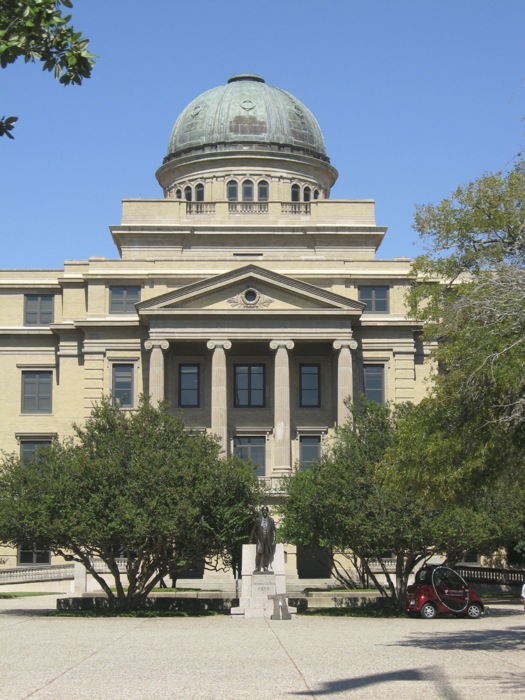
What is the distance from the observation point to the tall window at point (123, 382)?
2670 inches

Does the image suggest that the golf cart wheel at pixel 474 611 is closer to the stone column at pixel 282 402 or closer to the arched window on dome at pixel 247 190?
the stone column at pixel 282 402

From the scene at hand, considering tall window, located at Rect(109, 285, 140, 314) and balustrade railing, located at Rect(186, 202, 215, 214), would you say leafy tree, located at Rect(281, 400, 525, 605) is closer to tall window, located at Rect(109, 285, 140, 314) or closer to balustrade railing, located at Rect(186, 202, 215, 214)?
tall window, located at Rect(109, 285, 140, 314)

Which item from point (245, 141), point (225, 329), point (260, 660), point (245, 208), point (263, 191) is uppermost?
point (245, 141)

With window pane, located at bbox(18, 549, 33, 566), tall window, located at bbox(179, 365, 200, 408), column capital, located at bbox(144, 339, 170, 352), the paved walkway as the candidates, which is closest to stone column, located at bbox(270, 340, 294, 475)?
tall window, located at bbox(179, 365, 200, 408)

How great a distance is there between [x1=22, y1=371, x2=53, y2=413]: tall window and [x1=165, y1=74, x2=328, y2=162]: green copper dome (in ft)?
81.1

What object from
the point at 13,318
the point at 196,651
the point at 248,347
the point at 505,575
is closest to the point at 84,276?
the point at 13,318

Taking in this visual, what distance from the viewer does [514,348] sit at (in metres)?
24.7

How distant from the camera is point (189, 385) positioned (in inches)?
2687

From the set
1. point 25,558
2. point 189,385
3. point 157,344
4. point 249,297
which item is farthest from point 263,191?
point 25,558

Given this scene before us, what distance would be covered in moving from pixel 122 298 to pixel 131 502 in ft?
94.4

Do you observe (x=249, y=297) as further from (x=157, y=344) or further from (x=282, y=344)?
(x=157, y=344)

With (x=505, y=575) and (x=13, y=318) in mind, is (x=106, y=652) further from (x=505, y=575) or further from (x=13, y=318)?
(x=13, y=318)

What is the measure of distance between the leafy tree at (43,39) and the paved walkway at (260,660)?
9307 millimetres

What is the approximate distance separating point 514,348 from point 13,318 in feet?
166
